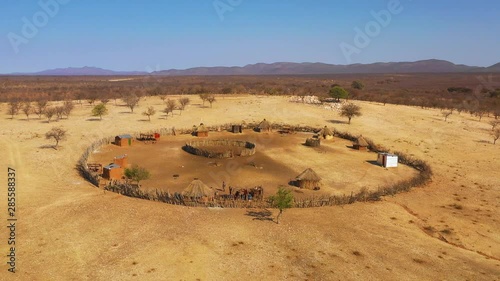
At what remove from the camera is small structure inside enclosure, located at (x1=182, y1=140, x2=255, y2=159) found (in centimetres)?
3566

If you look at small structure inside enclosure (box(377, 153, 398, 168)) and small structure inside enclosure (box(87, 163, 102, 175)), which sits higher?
small structure inside enclosure (box(87, 163, 102, 175))

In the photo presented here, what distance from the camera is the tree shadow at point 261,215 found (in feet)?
74.0

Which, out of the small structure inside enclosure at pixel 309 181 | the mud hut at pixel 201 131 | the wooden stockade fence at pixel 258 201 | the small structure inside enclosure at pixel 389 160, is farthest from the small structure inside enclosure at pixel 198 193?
the mud hut at pixel 201 131

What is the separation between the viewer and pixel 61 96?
82812 mm

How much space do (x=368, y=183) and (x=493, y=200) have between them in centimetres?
874

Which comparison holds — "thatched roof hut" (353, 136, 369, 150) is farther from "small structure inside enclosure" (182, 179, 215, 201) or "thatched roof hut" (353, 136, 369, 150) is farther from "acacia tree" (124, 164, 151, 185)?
"acacia tree" (124, 164, 151, 185)

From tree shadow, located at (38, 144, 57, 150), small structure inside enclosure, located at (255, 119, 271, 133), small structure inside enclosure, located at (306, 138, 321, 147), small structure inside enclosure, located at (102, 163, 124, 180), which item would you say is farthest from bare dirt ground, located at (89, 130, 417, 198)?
small structure inside enclosure, located at (255, 119, 271, 133)

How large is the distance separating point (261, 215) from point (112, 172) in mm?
12694

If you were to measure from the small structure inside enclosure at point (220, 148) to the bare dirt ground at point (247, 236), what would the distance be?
36.9 feet

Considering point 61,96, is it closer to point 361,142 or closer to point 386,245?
point 361,142

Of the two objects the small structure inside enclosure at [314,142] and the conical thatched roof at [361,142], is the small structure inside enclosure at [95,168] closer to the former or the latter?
the small structure inside enclosure at [314,142]

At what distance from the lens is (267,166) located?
33.5m

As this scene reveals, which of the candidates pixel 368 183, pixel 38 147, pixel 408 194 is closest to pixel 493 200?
pixel 408 194

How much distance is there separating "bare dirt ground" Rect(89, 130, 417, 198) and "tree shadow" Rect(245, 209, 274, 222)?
132 inches
